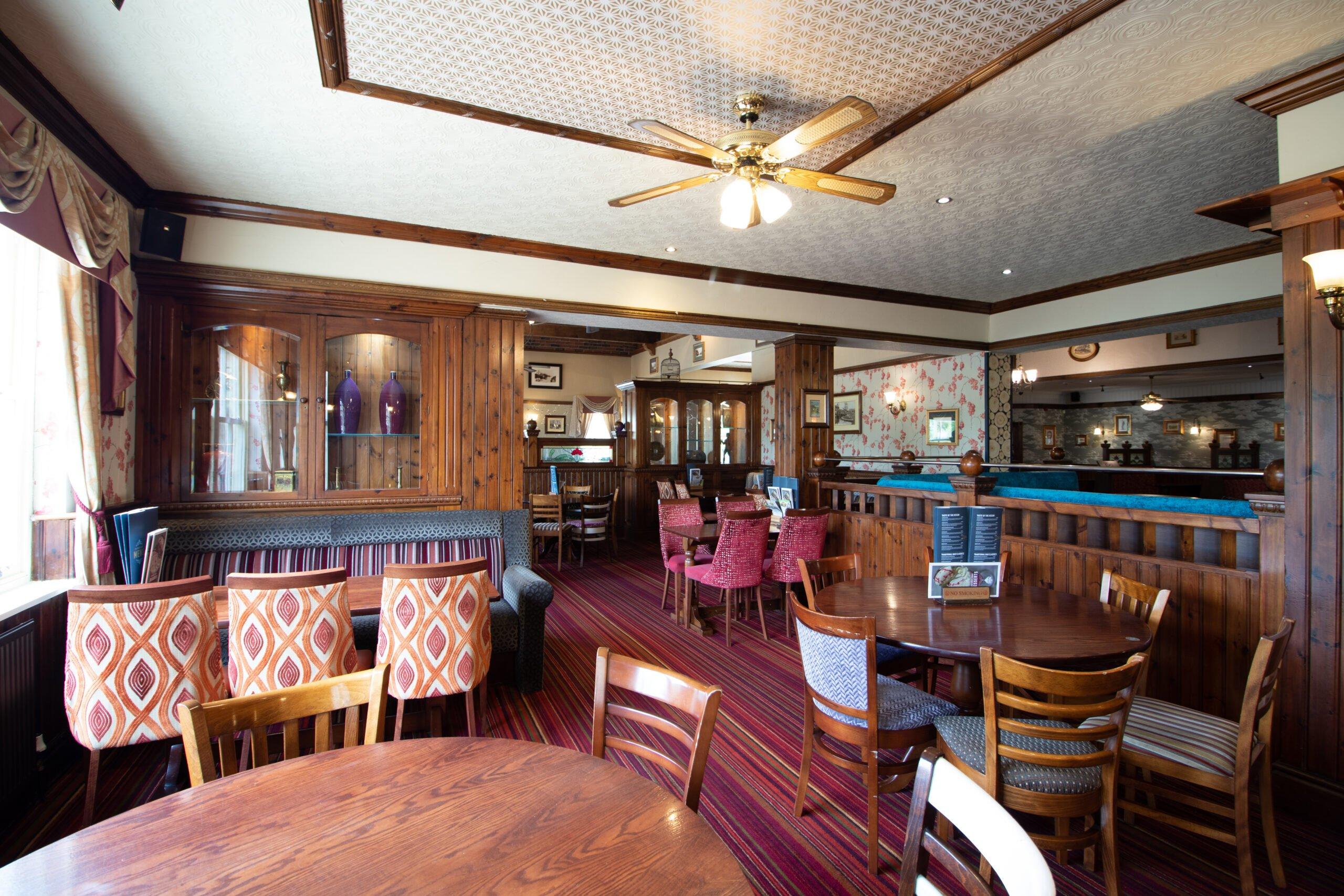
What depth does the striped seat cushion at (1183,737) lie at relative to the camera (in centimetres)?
186

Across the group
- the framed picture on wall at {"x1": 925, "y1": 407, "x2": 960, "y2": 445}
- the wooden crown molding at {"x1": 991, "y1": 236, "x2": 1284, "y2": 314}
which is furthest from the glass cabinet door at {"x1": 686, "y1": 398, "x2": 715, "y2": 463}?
the wooden crown molding at {"x1": 991, "y1": 236, "x2": 1284, "y2": 314}

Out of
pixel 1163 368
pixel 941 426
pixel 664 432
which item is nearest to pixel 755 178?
pixel 941 426

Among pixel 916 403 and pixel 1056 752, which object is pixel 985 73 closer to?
pixel 1056 752

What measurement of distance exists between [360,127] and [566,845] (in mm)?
3413

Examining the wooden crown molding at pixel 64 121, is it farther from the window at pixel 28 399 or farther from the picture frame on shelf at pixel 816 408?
the picture frame on shelf at pixel 816 408

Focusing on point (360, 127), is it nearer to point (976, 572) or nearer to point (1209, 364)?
point (976, 572)

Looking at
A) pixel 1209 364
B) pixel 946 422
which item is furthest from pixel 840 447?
pixel 1209 364

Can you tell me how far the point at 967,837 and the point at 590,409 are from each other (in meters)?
10.5

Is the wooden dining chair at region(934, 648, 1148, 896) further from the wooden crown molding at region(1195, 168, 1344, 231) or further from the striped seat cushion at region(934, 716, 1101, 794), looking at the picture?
the wooden crown molding at region(1195, 168, 1344, 231)

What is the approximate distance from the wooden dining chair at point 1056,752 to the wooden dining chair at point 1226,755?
158 millimetres

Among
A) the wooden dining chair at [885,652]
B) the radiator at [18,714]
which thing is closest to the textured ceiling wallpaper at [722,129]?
the wooden dining chair at [885,652]

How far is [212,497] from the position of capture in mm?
3967

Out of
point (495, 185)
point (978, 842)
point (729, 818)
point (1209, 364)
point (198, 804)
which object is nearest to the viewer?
point (978, 842)

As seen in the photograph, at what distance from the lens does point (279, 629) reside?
2334mm
